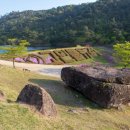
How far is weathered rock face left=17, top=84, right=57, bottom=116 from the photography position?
1407cm

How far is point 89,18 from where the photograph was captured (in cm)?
10306

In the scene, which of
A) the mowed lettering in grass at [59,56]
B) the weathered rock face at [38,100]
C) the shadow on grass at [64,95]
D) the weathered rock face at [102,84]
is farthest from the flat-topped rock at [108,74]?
the mowed lettering in grass at [59,56]

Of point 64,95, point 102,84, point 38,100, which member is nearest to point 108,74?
point 102,84

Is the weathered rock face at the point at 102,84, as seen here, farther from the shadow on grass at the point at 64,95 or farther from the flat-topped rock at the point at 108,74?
the shadow on grass at the point at 64,95

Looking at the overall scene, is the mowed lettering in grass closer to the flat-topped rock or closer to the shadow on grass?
the shadow on grass

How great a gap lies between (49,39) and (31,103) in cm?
8514

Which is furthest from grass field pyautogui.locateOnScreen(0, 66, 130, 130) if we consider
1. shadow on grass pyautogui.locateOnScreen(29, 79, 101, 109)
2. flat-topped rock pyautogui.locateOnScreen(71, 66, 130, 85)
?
flat-topped rock pyautogui.locateOnScreen(71, 66, 130, 85)

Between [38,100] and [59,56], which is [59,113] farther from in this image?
[59,56]

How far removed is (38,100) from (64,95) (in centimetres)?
563

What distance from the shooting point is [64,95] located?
19.8m

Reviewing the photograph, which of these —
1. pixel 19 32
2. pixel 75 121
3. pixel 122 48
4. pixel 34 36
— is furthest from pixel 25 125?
pixel 19 32

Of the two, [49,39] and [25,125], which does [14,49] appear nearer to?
[25,125]

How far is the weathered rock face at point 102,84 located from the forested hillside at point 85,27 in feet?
193

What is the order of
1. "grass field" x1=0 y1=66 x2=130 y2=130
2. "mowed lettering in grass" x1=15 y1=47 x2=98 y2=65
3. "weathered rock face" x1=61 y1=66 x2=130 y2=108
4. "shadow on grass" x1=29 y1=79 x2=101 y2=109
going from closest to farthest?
"grass field" x1=0 y1=66 x2=130 y2=130 → "shadow on grass" x1=29 y1=79 x2=101 y2=109 → "weathered rock face" x1=61 y1=66 x2=130 y2=108 → "mowed lettering in grass" x1=15 y1=47 x2=98 y2=65
